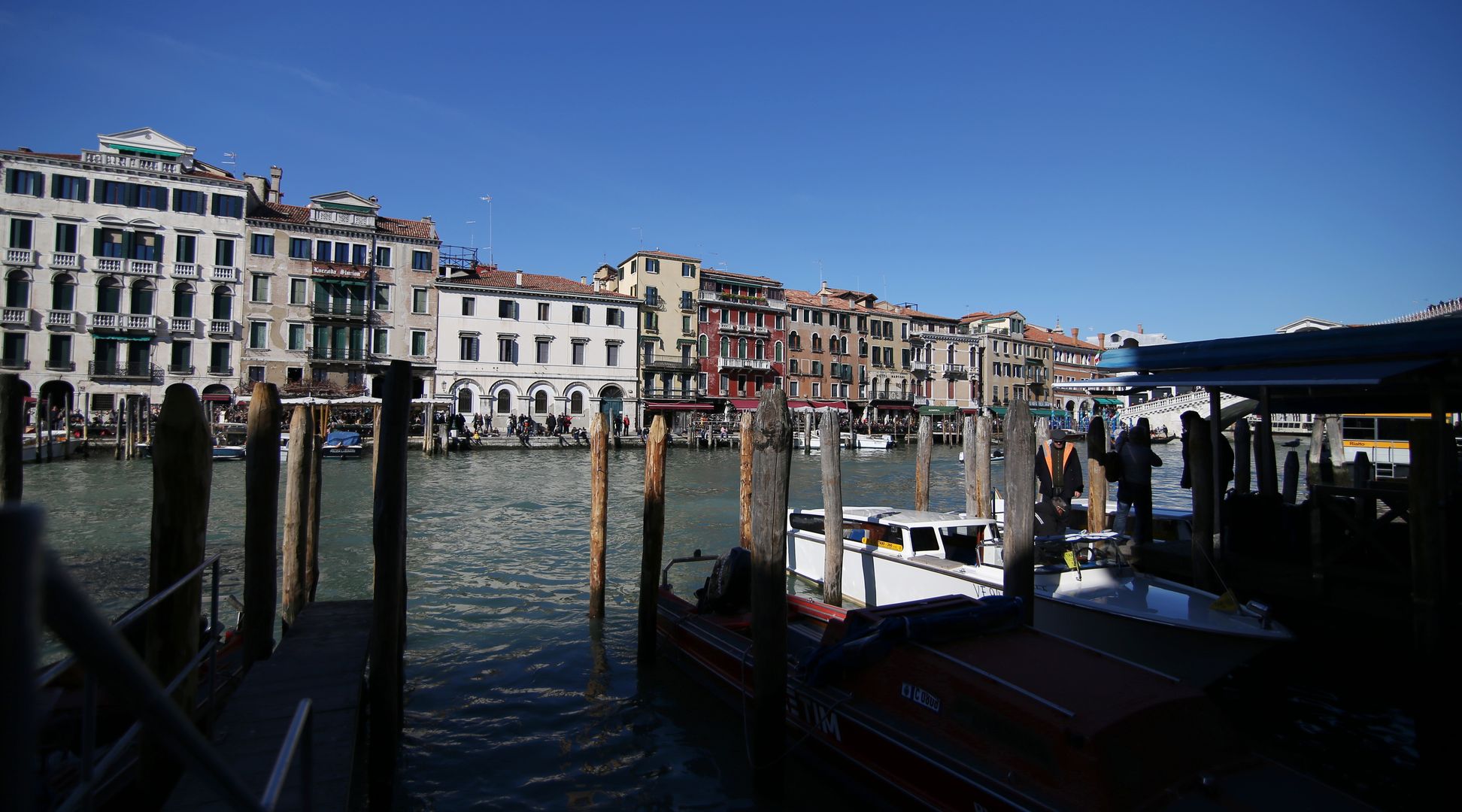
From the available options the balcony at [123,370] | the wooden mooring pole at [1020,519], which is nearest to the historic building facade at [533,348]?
the balcony at [123,370]

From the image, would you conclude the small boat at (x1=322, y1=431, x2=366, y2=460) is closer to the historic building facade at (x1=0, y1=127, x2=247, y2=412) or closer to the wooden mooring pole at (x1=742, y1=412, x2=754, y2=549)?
the historic building facade at (x1=0, y1=127, x2=247, y2=412)

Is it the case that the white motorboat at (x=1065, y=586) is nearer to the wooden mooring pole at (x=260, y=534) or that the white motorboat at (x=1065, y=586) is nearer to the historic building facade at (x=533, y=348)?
the wooden mooring pole at (x=260, y=534)

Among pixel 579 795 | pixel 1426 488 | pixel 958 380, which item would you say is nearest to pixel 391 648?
pixel 579 795

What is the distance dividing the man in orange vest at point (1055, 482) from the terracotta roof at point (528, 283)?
37623 millimetres

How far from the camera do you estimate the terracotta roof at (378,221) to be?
40.7m

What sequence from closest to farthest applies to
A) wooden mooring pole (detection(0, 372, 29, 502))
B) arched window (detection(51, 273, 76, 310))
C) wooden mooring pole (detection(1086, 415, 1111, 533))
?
wooden mooring pole (detection(0, 372, 29, 502))
wooden mooring pole (detection(1086, 415, 1111, 533))
arched window (detection(51, 273, 76, 310))

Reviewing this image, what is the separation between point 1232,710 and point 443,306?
4194cm

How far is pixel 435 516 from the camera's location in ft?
59.7

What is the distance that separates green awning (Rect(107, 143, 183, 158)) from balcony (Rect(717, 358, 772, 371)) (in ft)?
103

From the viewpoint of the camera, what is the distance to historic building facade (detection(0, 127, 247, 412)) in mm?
35938

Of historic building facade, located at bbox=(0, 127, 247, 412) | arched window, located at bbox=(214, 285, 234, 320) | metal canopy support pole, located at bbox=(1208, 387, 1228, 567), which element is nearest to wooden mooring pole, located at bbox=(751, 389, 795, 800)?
metal canopy support pole, located at bbox=(1208, 387, 1228, 567)

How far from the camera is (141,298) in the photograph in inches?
1486

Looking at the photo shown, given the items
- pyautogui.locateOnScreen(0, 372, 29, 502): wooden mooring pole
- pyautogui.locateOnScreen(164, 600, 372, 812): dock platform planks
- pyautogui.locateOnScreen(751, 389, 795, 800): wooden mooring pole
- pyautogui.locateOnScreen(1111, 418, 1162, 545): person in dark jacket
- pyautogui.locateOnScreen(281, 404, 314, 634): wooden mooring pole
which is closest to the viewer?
pyautogui.locateOnScreen(164, 600, 372, 812): dock platform planks

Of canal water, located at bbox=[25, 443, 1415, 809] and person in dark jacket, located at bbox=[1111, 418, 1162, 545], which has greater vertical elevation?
person in dark jacket, located at bbox=[1111, 418, 1162, 545]
